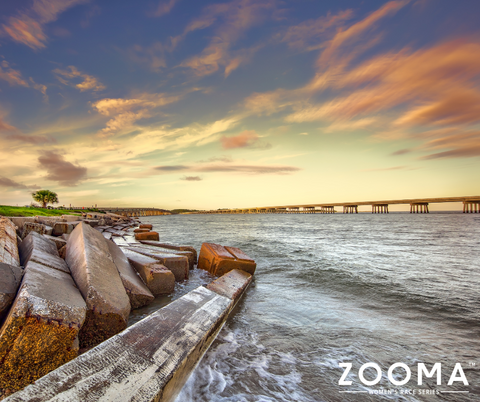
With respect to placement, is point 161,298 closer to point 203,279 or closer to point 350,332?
point 203,279

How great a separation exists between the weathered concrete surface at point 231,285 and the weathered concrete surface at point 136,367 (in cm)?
125

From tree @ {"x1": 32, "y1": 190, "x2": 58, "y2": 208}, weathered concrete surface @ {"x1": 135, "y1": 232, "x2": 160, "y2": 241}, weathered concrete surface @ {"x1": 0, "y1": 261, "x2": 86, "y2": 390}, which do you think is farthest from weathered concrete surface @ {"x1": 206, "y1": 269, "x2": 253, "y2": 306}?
tree @ {"x1": 32, "y1": 190, "x2": 58, "y2": 208}

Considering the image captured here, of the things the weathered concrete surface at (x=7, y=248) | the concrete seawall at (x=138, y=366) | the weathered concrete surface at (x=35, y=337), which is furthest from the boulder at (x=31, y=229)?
the concrete seawall at (x=138, y=366)

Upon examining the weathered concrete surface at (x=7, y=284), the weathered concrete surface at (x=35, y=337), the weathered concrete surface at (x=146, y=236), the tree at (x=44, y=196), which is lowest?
the weathered concrete surface at (x=146, y=236)

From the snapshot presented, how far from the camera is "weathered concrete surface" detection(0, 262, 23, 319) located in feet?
6.52

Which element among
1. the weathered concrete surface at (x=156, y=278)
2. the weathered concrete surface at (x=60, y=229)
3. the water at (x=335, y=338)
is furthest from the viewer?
the weathered concrete surface at (x=60, y=229)

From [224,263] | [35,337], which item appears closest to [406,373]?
[35,337]

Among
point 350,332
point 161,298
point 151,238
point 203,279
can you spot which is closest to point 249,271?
point 203,279

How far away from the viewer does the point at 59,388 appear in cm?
139

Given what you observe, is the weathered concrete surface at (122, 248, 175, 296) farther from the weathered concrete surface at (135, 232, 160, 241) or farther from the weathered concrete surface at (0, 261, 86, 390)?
the weathered concrete surface at (135, 232, 160, 241)

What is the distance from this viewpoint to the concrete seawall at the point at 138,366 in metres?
1.39

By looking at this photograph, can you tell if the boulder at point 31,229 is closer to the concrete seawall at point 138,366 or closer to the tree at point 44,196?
the concrete seawall at point 138,366

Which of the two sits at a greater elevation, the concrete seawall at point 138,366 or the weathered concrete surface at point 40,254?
the weathered concrete surface at point 40,254

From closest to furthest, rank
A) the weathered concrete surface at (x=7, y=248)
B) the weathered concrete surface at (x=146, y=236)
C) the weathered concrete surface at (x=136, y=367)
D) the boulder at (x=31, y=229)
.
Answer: the weathered concrete surface at (x=136, y=367) < the weathered concrete surface at (x=7, y=248) < the boulder at (x=31, y=229) < the weathered concrete surface at (x=146, y=236)
